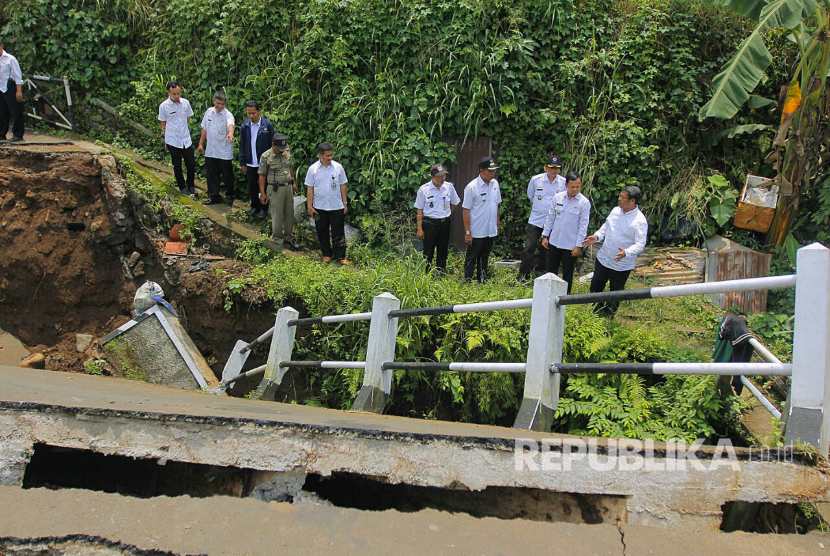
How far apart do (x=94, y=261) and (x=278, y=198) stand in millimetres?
3303

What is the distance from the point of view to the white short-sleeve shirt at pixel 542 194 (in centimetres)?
980

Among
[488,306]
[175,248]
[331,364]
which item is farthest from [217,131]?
[488,306]

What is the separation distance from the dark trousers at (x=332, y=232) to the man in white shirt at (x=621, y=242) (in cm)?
405

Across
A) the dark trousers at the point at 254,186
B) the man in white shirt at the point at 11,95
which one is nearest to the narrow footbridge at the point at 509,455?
the dark trousers at the point at 254,186

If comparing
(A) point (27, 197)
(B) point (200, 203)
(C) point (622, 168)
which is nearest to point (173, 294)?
(B) point (200, 203)

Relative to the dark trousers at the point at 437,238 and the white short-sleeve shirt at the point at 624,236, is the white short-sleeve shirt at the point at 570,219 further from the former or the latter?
the dark trousers at the point at 437,238

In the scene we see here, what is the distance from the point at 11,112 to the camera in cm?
1205

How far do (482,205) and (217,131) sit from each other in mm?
4549

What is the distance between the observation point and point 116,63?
1373 cm

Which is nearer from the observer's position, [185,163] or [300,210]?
[300,210]

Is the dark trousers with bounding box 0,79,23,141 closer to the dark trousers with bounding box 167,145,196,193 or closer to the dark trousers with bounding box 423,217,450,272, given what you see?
the dark trousers with bounding box 167,145,196,193

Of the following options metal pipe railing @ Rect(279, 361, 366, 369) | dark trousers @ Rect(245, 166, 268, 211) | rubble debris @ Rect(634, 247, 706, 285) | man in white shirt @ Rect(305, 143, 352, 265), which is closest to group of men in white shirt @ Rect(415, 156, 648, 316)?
man in white shirt @ Rect(305, 143, 352, 265)

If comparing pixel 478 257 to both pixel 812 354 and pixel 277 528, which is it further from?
pixel 277 528

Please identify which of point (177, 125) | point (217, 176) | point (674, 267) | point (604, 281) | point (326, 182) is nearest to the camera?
point (604, 281)
